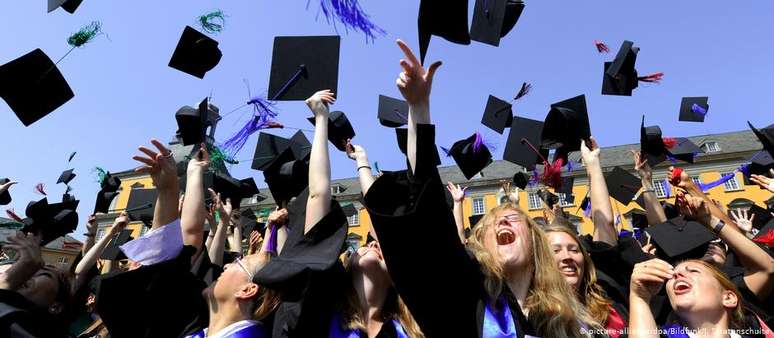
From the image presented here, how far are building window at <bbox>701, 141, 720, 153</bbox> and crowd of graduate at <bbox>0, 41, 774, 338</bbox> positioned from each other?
3592cm

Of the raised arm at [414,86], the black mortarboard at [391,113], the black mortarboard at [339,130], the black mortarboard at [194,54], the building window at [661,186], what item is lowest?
the building window at [661,186]

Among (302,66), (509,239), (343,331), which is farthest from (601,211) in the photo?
(302,66)

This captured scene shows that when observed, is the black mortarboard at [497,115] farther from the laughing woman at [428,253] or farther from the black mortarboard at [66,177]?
the black mortarboard at [66,177]

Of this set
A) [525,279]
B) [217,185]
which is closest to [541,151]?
[525,279]

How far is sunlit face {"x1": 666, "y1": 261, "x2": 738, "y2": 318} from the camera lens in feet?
6.00

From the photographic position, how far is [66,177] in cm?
716

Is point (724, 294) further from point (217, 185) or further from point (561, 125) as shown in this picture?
point (217, 185)

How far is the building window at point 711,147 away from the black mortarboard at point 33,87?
38.4 meters

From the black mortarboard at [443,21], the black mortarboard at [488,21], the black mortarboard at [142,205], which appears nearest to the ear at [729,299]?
the black mortarboard at [443,21]

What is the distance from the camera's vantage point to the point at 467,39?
73.7 inches

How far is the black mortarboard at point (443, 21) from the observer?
1592 mm

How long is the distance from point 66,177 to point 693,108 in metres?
10.4

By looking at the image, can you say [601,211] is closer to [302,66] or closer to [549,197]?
[302,66]

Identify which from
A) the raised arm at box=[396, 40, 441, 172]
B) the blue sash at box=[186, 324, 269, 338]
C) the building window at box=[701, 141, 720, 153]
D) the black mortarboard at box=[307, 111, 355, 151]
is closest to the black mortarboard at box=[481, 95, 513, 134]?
the black mortarboard at box=[307, 111, 355, 151]
